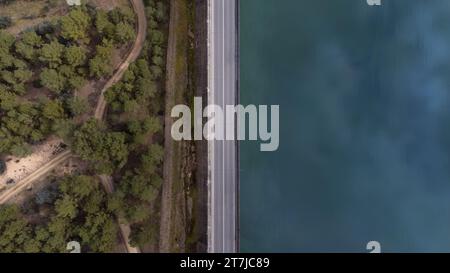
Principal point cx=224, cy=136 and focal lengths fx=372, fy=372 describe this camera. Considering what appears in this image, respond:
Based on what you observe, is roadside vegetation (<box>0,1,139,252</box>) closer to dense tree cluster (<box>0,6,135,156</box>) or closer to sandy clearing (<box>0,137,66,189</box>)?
dense tree cluster (<box>0,6,135,156</box>)

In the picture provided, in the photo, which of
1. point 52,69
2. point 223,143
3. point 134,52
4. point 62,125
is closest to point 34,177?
point 62,125

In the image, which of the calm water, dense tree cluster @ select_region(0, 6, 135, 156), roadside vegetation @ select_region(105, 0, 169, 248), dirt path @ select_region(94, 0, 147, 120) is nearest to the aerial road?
the calm water

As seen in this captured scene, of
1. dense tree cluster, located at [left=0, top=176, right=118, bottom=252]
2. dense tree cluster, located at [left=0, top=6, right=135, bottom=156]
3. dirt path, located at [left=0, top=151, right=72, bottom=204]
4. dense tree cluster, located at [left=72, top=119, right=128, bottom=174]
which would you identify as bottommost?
dense tree cluster, located at [left=0, top=176, right=118, bottom=252]

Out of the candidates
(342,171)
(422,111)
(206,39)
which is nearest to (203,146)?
(206,39)

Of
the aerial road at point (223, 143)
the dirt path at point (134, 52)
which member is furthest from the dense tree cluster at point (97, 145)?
the aerial road at point (223, 143)

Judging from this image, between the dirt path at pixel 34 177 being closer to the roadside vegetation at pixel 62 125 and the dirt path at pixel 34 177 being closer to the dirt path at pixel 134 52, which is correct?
the roadside vegetation at pixel 62 125

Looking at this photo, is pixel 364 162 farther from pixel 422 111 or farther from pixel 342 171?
pixel 422 111

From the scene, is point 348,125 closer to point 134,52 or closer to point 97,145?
point 134,52
